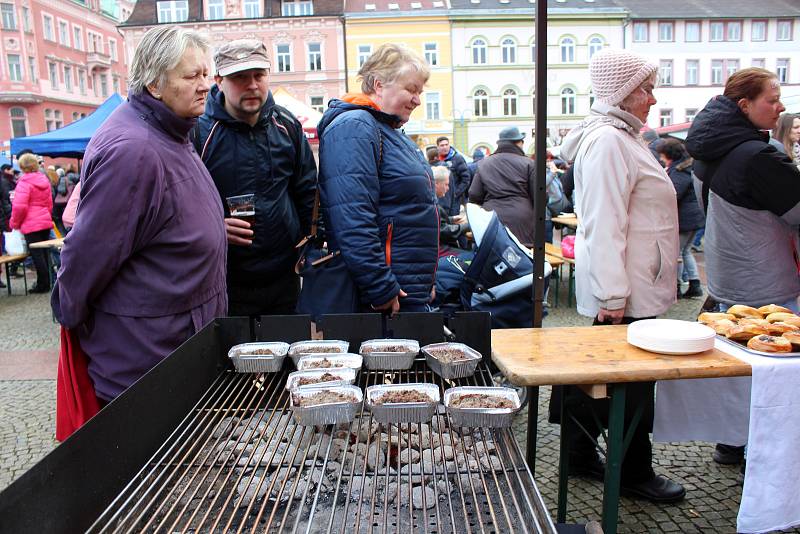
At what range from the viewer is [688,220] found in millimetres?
6648

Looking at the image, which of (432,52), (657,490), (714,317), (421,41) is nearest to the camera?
(714,317)

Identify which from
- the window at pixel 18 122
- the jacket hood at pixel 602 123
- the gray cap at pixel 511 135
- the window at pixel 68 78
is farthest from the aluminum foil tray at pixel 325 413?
the window at pixel 68 78

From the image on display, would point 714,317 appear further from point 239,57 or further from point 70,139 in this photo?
point 70,139

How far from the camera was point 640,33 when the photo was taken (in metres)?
36.8

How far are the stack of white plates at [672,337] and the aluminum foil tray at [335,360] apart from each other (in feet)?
3.01

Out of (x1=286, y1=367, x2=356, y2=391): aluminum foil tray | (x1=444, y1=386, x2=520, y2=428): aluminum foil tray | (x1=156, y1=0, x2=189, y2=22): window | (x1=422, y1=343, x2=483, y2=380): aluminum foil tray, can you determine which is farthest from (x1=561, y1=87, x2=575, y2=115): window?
(x1=444, y1=386, x2=520, y2=428): aluminum foil tray

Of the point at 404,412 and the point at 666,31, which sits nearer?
the point at 404,412

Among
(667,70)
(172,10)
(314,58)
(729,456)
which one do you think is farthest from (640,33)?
(729,456)

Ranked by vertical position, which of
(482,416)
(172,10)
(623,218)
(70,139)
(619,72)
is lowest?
(482,416)

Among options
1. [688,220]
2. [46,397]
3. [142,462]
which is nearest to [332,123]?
[142,462]

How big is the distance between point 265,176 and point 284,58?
116 ft

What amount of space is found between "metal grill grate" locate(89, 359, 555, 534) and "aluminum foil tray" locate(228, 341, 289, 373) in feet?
0.41

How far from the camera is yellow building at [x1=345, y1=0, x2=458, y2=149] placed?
34500 millimetres

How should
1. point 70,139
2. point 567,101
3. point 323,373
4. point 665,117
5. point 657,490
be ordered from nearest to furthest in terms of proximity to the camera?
1. point 323,373
2. point 657,490
3. point 70,139
4. point 567,101
5. point 665,117
